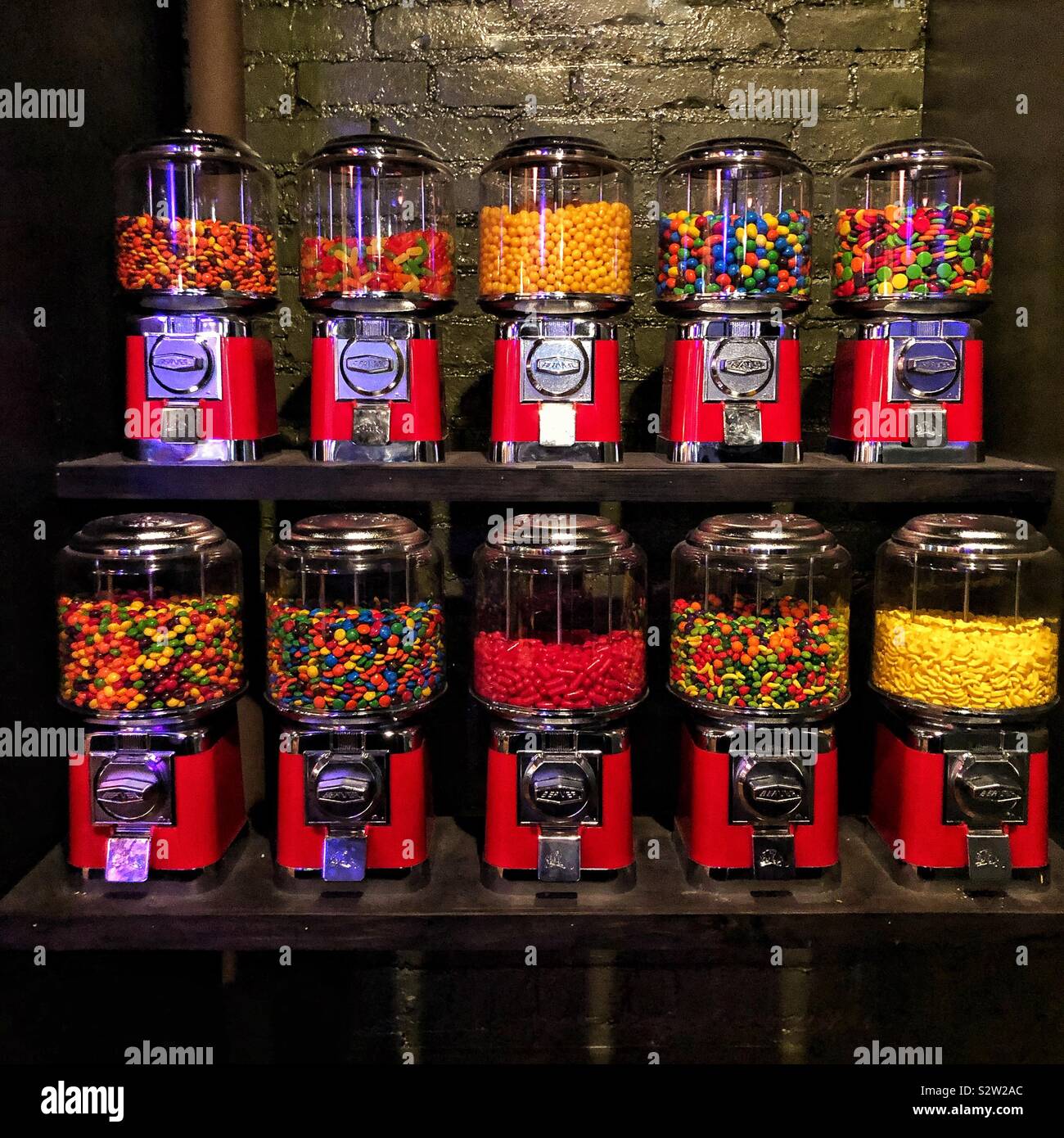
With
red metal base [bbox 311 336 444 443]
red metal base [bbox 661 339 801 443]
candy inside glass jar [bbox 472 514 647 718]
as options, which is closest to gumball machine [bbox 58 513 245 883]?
red metal base [bbox 311 336 444 443]

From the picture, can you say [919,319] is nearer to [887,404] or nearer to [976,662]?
[887,404]

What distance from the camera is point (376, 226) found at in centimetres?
188

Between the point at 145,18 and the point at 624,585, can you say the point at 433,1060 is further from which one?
the point at 145,18

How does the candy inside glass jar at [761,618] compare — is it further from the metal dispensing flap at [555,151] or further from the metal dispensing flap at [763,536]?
the metal dispensing flap at [555,151]

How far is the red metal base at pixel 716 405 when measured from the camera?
174 cm

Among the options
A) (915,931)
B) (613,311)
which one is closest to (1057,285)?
(613,311)

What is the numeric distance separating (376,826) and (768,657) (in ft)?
2.23

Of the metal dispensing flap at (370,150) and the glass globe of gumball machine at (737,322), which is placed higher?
the metal dispensing flap at (370,150)

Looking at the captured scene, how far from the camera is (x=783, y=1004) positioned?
2.33 metres

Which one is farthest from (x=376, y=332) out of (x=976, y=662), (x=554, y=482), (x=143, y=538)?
(x=976, y=662)

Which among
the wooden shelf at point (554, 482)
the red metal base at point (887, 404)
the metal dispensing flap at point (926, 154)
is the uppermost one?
the metal dispensing flap at point (926, 154)

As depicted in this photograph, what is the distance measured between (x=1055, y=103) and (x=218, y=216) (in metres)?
1.38

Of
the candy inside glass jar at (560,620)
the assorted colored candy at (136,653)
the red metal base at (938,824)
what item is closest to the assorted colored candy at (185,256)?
the assorted colored candy at (136,653)

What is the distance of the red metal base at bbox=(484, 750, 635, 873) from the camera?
68.5 inches
